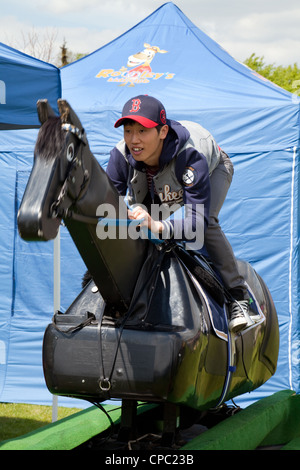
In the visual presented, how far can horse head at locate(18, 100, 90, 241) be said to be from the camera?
6.94 feet

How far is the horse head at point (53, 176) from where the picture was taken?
83.2 inches

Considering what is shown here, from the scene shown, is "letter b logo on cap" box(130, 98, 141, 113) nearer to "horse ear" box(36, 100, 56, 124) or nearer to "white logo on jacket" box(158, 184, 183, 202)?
"white logo on jacket" box(158, 184, 183, 202)

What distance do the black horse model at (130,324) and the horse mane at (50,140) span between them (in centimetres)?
4

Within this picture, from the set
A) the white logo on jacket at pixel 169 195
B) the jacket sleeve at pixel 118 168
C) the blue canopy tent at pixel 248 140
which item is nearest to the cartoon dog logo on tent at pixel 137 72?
the blue canopy tent at pixel 248 140

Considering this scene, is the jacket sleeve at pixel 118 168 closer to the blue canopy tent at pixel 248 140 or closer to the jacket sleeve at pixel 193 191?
the jacket sleeve at pixel 193 191

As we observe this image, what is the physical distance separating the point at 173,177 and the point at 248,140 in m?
3.13

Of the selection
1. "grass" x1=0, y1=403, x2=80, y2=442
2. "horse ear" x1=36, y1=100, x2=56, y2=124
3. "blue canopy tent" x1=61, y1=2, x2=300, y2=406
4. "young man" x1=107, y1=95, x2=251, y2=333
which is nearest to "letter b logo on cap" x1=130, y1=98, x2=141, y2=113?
"young man" x1=107, y1=95, x2=251, y2=333

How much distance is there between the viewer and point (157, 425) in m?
3.66

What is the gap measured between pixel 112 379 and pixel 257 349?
1.21 meters

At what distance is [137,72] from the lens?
21.6 ft

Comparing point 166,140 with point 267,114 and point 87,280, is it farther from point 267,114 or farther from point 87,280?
point 267,114

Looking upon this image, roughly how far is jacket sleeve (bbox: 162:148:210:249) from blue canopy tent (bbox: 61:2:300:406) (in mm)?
3102

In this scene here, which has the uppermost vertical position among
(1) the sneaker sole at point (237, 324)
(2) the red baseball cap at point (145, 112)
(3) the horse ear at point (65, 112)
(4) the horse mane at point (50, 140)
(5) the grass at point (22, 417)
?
(2) the red baseball cap at point (145, 112)
